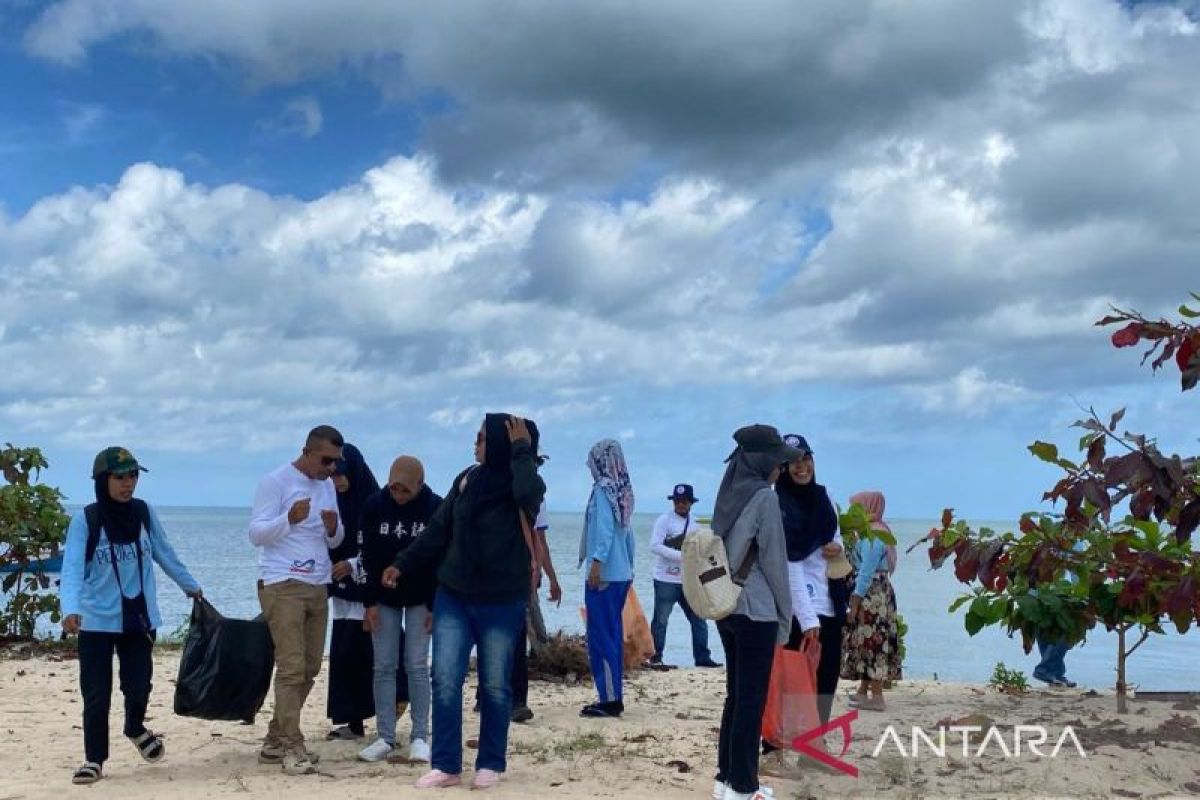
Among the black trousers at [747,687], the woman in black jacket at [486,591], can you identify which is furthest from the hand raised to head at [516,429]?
the black trousers at [747,687]

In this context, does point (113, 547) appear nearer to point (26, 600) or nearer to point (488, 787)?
point (488, 787)

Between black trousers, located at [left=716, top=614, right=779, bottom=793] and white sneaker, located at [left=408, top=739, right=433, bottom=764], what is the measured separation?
1885 mm

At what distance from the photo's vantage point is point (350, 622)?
23.2 ft

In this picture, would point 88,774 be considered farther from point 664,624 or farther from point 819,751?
point 664,624

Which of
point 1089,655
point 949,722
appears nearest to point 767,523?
point 949,722

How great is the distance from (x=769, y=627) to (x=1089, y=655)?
15714 mm

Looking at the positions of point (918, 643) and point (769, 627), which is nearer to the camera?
point (769, 627)

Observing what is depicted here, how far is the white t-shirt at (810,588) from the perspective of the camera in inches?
244

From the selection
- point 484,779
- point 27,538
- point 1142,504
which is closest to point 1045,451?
point 1142,504

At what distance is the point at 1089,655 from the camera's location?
19.3 m

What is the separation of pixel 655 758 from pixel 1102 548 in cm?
296

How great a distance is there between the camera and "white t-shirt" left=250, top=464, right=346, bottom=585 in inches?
252

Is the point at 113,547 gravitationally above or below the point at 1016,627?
above

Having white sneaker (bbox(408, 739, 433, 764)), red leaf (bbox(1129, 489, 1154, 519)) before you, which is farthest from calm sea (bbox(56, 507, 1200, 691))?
red leaf (bbox(1129, 489, 1154, 519))
